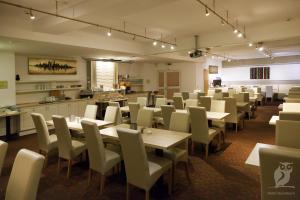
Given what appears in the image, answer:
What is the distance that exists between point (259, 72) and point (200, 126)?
38.6 feet

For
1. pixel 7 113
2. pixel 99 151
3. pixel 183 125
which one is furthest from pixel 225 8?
pixel 7 113

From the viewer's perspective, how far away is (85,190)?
3076 mm

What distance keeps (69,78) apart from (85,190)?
5.68m

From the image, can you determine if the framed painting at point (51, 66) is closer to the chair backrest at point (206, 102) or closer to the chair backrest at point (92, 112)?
the chair backrest at point (92, 112)

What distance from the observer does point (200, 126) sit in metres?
4.07

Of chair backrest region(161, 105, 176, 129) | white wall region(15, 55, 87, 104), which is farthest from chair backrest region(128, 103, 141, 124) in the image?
white wall region(15, 55, 87, 104)

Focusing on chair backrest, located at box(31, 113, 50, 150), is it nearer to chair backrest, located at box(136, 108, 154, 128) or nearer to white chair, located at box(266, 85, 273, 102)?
chair backrest, located at box(136, 108, 154, 128)

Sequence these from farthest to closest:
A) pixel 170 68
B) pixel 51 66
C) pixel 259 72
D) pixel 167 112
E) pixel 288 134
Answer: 1. pixel 259 72
2. pixel 170 68
3. pixel 51 66
4. pixel 167 112
5. pixel 288 134

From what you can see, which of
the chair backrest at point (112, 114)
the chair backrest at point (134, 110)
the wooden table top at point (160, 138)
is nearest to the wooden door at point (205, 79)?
the chair backrest at point (134, 110)

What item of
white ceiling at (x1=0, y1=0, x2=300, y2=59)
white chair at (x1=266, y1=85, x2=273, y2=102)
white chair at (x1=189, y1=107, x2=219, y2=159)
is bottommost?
white chair at (x1=189, y1=107, x2=219, y2=159)

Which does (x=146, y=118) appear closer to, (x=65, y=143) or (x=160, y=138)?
(x=160, y=138)

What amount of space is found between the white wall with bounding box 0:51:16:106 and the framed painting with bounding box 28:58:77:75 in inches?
33.4

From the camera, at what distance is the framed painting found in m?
6.98

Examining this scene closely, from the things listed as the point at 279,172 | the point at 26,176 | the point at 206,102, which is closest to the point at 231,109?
the point at 206,102
